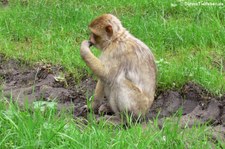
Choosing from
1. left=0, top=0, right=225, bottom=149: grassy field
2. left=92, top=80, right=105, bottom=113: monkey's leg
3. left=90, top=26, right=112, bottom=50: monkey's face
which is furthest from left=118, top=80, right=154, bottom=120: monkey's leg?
left=0, top=0, right=225, bottom=149: grassy field

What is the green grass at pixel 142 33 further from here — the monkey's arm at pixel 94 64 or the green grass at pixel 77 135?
the green grass at pixel 77 135

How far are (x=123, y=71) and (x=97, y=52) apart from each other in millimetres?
1815

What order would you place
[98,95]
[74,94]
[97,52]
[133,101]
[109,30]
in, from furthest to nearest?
[97,52]
[74,94]
[98,95]
[109,30]
[133,101]

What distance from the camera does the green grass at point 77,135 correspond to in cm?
525

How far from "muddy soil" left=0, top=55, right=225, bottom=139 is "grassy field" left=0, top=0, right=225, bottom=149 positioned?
0.14 metres

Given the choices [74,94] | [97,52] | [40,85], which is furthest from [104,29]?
[97,52]

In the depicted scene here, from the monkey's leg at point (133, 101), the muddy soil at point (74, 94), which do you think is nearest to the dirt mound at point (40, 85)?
the muddy soil at point (74, 94)

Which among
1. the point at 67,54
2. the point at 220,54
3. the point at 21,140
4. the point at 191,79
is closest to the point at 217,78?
the point at 191,79

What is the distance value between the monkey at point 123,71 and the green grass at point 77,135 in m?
1.05

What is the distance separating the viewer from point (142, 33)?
9164mm

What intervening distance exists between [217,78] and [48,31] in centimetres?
348

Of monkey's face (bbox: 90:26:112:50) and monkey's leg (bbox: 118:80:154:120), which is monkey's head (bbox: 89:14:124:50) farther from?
monkey's leg (bbox: 118:80:154:120)

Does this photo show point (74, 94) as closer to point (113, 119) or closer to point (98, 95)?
point (98, 95)

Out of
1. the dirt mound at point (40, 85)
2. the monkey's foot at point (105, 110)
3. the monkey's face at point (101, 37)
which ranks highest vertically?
the monkey's face at point (101, 37)
